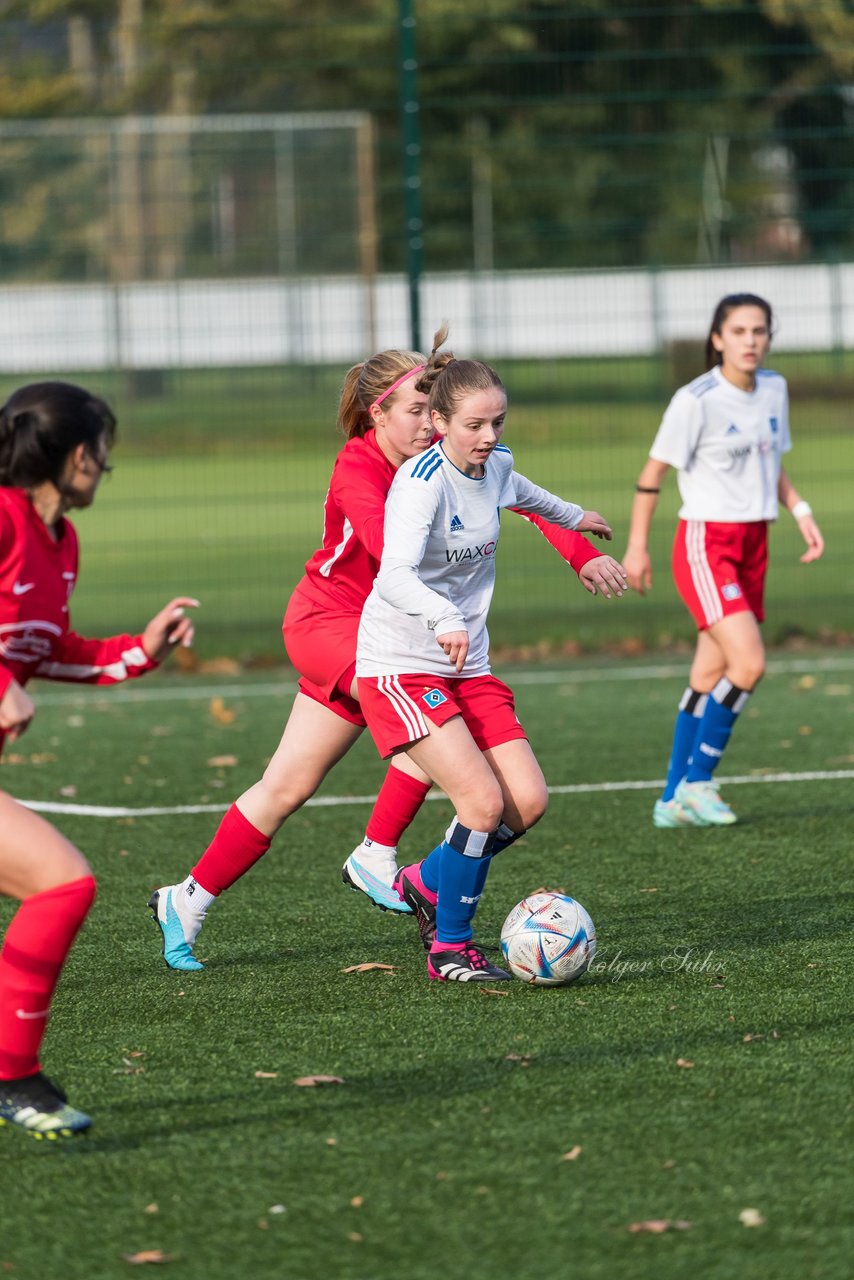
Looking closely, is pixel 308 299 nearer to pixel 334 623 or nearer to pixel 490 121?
pixel 334 623

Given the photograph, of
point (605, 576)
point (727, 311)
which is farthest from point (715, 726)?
point (605, 576)

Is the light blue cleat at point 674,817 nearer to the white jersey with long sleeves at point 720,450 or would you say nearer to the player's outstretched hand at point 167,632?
the white jersey with long sleeves at point 720,450

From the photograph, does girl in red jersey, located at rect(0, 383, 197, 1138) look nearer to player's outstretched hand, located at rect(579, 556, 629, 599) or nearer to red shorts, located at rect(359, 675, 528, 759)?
red shorts, located at rect(359, 675, 528, 759)

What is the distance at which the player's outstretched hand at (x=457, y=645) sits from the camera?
4.48 metres

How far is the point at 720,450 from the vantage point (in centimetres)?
723

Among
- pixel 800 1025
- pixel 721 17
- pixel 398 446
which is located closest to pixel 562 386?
pixel 398 446

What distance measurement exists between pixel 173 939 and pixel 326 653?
0.94m

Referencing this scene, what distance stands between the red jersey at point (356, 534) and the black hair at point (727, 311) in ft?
7.13

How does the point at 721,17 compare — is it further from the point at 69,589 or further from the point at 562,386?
the point at 69,589

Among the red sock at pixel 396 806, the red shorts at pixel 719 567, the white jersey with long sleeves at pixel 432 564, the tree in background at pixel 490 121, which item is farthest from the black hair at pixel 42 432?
the tree in background at pixel 490 121

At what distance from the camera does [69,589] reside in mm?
4074

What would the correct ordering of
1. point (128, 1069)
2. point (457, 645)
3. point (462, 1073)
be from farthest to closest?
point (457, 645)
point (128, 1069)
point (462, 1073)

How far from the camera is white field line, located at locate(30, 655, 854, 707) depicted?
35.8 feet

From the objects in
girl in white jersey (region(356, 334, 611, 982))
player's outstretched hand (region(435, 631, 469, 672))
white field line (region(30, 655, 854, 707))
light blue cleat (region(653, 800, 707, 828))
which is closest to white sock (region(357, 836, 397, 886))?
girl in white jersey (region(356, 334, 611, 982))
